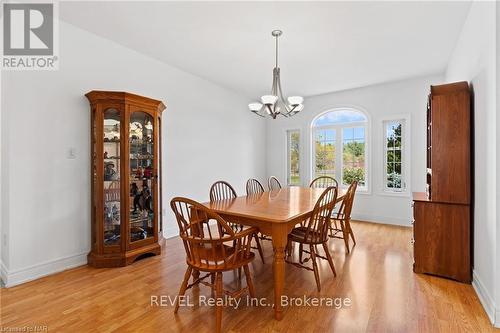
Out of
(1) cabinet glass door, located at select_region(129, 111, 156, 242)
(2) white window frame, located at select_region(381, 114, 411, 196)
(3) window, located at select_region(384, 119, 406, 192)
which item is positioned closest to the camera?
(1) cabinet glass door, located at select_region(129, 111, 156, 242)

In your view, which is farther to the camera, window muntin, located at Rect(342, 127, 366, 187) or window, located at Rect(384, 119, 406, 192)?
window muntin, located at Rect(342, 127, 366, 187)

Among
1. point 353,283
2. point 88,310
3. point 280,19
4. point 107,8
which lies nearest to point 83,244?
point 88,310

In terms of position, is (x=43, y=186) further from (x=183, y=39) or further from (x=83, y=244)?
(x=183, y=39)

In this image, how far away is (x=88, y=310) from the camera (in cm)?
204

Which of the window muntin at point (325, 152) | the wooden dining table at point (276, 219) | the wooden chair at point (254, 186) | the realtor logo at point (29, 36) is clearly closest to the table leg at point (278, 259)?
the wooden dining table at point (276, 219)

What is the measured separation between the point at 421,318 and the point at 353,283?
2.04 feet

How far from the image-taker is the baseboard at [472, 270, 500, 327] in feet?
6.14

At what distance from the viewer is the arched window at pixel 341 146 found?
5.25 meters

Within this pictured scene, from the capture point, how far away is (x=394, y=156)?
191 inches

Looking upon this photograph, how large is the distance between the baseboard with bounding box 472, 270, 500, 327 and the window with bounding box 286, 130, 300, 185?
3.85 metres

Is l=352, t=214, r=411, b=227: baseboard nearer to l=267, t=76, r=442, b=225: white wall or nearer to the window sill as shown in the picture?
l=267, t=76, r=442, b=225: white wall

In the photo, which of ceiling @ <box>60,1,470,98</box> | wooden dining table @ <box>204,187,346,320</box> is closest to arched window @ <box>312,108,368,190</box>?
ceiling @ <box>60,1,470,98</box>

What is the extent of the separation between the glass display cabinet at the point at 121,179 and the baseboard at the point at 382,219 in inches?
154

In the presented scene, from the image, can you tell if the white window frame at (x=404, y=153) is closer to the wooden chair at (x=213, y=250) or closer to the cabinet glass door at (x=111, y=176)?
the wooden chair at (x=213, y=250)
